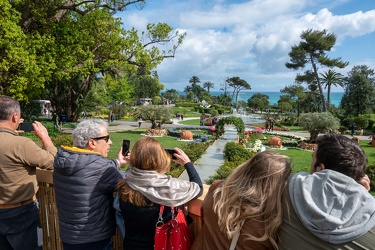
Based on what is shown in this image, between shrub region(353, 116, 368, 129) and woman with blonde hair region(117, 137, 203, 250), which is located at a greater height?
woman with blonde hair region(117, 137, 203, 250)

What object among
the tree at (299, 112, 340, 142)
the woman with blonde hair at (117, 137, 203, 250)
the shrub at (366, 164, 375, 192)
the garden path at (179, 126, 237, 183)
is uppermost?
the woman with blonde hair at (117, 137, 203, 250)

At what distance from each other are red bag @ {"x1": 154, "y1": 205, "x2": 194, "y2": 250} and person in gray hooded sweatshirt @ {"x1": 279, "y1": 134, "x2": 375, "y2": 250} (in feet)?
2.27

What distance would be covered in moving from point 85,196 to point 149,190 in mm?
646

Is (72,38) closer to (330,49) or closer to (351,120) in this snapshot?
(351,120)

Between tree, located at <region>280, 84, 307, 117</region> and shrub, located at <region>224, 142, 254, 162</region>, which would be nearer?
shrub, located at <region>224, 142, 254, 162</region>

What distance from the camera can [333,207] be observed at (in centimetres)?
140

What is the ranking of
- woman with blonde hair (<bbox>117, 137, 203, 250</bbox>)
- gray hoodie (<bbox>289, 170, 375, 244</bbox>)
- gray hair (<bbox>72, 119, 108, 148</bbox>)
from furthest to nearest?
1. gray hair (<bbox>72, 119, 108, 148</bbox>)
2. woman with blonde hair (<bbox>117, 137, 203, 250</bbox>)
3. gray hoodie (<bbox>289, 170, 375, 244</bbox>)

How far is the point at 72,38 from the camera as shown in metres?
15.8

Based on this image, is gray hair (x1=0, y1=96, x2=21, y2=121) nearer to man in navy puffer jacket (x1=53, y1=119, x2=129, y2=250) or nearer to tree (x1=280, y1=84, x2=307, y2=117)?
man in navy puffer jacket (x1=53, y1=119, x2=129, y2=250)

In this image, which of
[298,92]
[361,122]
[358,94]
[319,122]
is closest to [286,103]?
[298,92]

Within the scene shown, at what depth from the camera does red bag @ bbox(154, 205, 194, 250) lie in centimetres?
200

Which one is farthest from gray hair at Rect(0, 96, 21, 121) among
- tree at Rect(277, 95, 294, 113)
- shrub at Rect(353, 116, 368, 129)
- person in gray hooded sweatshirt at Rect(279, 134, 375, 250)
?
tree at Rect(277, 95, 294, 113)

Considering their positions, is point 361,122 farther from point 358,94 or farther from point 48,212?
point 48,212

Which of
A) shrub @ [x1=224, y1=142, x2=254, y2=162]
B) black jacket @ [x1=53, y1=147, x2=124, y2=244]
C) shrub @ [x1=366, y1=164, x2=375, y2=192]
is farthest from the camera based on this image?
shrub @ [x1=224, y1=142, x2=254, y2=162]
